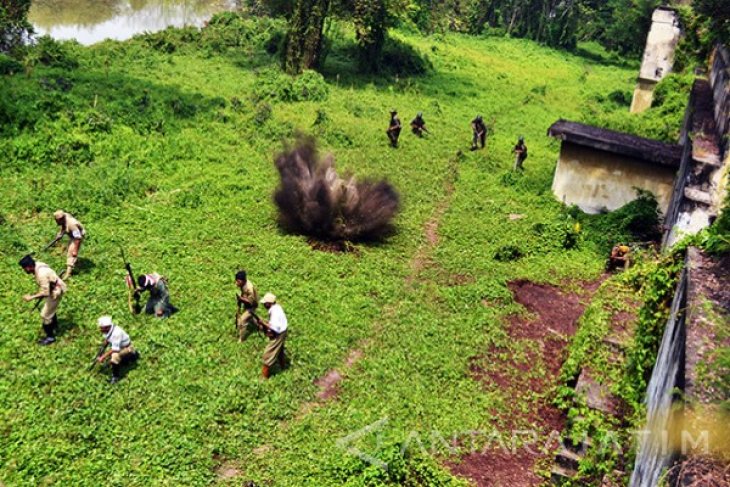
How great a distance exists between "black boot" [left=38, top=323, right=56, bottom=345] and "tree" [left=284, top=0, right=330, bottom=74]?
66.8 feet

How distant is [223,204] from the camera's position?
1586cm

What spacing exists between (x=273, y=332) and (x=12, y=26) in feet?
73.4

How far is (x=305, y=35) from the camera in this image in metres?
28.4

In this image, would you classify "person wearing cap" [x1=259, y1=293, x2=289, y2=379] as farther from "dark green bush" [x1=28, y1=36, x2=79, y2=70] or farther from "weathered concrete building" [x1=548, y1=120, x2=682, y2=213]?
"dark green bush" [x1=28, y1=36, x2=79, y2=70]

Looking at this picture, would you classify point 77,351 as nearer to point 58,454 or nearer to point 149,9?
point 58,454

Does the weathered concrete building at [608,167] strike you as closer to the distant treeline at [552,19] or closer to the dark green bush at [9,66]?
the dark green bush at [9,66]

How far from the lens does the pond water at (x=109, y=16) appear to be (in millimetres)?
39344

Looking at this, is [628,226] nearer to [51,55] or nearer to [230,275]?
[230,275]

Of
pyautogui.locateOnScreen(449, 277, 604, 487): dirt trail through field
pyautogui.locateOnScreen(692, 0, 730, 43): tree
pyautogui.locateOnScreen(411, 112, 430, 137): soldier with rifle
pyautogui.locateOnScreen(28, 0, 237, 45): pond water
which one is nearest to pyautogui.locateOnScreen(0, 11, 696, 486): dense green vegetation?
pyautogui.locateOnScreen(449, 277, 604, 487): dirt trail through field

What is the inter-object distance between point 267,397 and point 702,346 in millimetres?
5954

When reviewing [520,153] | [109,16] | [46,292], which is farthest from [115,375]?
[109,16]

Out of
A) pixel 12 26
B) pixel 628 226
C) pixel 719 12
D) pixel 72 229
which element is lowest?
pixel 72 229

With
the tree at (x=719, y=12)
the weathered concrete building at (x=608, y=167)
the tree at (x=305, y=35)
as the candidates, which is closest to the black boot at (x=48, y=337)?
the weathered concrete building at (x=608, y=167)

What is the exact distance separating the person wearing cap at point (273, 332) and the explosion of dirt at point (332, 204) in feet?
15.8
